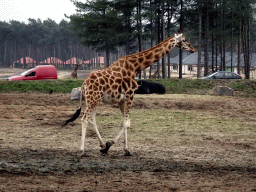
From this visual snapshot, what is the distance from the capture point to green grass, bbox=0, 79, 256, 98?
2538 cm

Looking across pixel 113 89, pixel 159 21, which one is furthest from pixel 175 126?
pixel 159 21

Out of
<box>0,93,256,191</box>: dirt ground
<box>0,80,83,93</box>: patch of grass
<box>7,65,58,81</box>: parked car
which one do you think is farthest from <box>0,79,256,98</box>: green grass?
<box>0,93,256,191</box>: dirt ground

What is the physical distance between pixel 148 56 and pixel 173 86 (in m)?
18.3

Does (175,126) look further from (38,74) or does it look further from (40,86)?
(38,74)

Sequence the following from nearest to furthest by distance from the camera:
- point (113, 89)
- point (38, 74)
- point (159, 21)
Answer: point (113, 89)
point (38, 74)
point (159, 21)

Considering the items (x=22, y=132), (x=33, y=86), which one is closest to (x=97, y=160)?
(x=22, y=132)

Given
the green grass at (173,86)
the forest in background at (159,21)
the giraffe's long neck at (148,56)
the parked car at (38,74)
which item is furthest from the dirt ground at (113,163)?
the forest in background at (159,21)

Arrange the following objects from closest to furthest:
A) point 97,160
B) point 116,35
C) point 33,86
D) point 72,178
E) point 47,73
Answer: point 72,178
point 97,160
point 33,86
point 47,73
point 116,35

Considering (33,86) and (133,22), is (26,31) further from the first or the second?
(33,86)

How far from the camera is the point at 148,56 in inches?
382

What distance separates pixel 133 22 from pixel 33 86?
19.6 m

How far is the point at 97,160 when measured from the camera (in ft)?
27.3

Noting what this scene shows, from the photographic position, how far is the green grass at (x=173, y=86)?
2538 centimetres

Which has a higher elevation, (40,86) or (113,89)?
(113,89)
